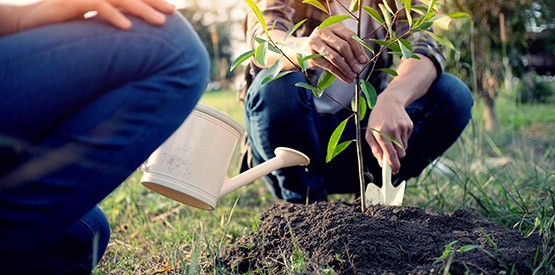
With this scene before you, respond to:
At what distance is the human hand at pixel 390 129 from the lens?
1.68 meters

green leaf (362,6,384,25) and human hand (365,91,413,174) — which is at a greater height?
green leaf (362,6,384,25)

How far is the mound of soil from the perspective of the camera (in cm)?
123

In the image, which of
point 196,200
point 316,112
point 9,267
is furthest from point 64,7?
point 316,112

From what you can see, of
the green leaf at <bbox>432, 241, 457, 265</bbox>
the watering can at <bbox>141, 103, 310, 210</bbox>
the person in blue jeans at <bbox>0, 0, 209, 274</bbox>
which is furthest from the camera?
the watering can at <bbox>141, 103, 310, 210</bbox>

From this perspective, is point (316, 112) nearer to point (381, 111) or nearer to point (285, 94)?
point (285, 94)

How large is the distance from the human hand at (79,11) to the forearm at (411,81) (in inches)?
36.4

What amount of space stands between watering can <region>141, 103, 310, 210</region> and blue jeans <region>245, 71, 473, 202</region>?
0.29 metres

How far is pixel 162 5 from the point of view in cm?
107

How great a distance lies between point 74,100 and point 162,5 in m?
0.23

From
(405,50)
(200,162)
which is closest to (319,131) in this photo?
(200,162)

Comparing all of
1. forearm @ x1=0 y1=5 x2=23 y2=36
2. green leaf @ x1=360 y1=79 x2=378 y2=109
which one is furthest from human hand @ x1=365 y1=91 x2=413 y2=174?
forearm @ x1=0 y1=5 x2=23 y2=36

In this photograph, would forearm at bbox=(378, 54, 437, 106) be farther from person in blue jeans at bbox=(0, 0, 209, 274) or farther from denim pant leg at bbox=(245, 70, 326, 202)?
person in blue jeans at bbox=(0, 0, 209, 274)

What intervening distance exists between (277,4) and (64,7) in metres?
1.03

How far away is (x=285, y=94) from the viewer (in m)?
1.91
